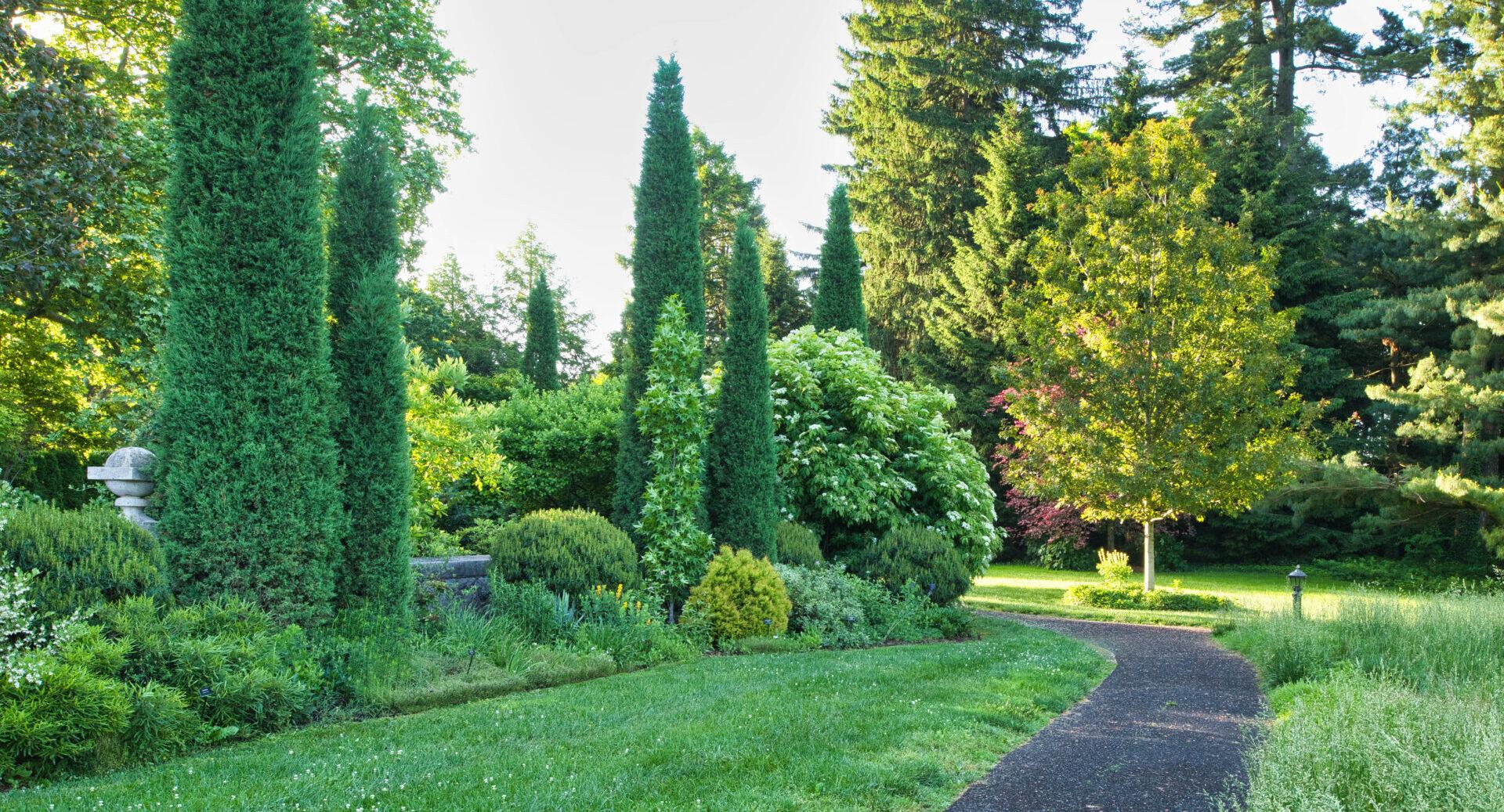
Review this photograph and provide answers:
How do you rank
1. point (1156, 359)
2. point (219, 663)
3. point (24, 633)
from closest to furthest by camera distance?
point (24, 633) → point (219, 663) → point (1156, 359)

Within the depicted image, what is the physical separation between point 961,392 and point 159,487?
67.4 ft

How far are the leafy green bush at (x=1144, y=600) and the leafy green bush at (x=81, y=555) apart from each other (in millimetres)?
13545

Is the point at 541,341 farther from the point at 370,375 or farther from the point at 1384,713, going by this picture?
the point at 1384,713

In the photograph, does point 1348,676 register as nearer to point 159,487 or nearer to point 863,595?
point 863,595

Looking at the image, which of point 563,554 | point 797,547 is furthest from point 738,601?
point 797,547

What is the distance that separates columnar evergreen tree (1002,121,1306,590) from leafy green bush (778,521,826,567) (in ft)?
19.0

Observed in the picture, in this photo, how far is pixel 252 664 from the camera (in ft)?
17.2

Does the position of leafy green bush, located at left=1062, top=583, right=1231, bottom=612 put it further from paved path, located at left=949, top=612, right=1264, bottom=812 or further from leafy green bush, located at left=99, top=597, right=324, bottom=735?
leafy green bush, located at left=99, top=597, right=324, bottom=735

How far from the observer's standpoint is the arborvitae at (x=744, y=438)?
1048cm

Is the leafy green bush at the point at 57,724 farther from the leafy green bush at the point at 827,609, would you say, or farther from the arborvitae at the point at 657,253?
the leafy green bush at the point at 827,609

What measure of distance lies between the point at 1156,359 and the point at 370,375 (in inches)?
483

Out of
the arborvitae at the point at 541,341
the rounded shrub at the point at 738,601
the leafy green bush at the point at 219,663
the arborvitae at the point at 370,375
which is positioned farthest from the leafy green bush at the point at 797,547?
the arborvitae at the point at 541,341

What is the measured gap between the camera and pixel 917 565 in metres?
11.5

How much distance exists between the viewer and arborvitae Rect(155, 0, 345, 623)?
6016 millimetres
